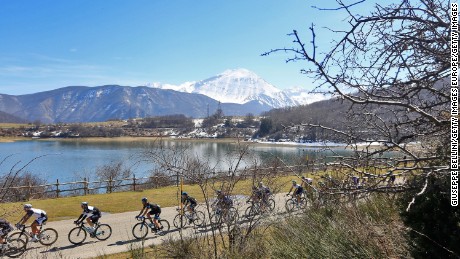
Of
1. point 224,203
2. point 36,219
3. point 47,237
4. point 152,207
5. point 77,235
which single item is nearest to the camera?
point 224,203

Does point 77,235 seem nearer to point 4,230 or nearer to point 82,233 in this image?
point 82,233

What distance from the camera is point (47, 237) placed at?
44.9 feet

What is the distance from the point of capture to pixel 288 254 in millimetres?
5645

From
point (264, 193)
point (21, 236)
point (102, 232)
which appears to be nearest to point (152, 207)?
point (102, 232)

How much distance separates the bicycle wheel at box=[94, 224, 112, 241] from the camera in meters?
14.6

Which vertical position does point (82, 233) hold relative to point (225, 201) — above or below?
below

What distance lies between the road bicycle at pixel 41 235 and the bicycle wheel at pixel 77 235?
0.55 metres

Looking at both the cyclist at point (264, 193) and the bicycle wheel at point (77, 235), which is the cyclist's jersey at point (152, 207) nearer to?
the bicycle wheel at point (77, 235)

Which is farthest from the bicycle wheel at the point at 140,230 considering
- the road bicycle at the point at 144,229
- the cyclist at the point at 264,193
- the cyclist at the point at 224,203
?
the cyclist at the point at 224,203

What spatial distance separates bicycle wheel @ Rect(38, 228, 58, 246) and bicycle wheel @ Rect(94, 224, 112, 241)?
1425 mm

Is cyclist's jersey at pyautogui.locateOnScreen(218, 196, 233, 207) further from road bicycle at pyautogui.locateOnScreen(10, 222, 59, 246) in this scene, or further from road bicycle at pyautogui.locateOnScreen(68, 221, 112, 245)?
road bicycle at pyautogui.locateOnScreen(10, 222, 59, 246)

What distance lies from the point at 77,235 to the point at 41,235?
1.28 meters

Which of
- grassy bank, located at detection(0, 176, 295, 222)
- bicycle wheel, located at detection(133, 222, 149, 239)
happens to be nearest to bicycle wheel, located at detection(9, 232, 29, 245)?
bicycle wheel, located at detection(133, 222, 149, 239)

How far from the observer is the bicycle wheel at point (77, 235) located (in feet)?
46.7
